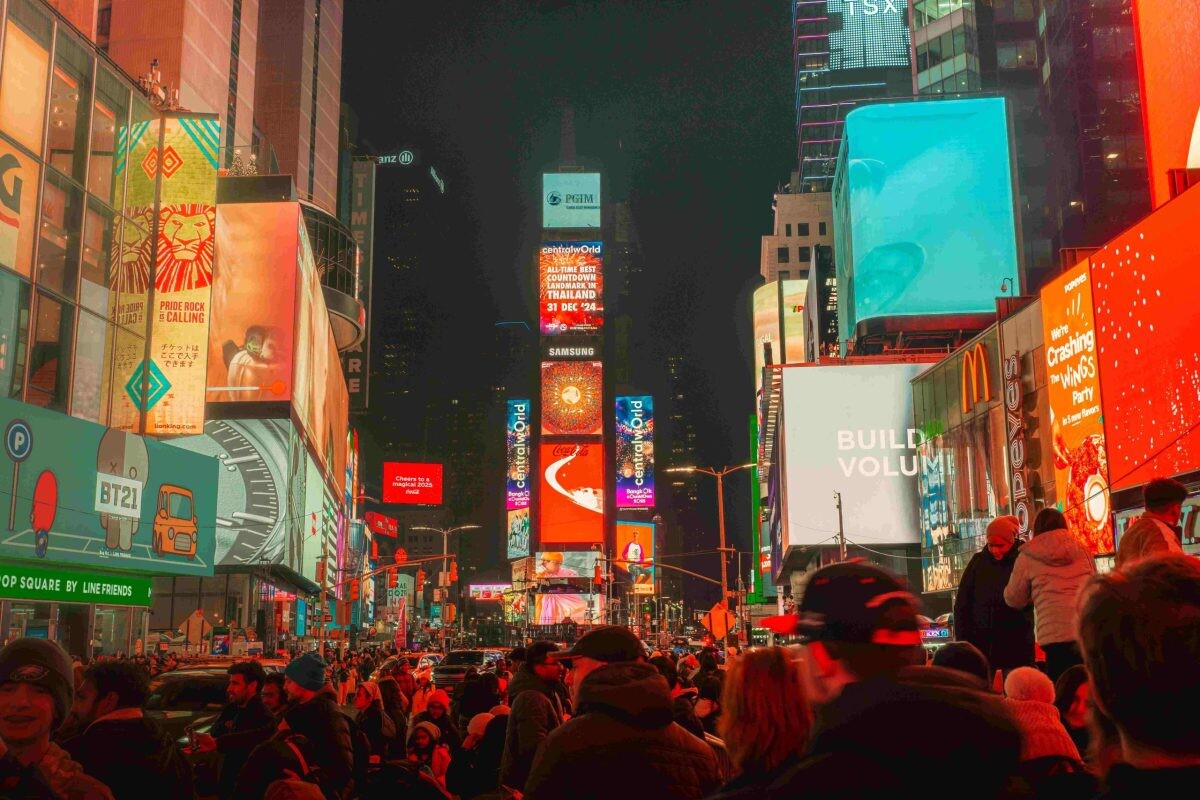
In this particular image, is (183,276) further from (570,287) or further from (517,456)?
(517,456)

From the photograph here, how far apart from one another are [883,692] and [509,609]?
185 m

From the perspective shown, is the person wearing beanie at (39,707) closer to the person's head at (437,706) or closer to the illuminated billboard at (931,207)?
the person's head at (437,706)

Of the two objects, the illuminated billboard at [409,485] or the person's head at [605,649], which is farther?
the illuminated billboard at [409,485]

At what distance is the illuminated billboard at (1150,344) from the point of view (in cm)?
3212

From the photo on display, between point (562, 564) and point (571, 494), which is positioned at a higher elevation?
point (571, 494)

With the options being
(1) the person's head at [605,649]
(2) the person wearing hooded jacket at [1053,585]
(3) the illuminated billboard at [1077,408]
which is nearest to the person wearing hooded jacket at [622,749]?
(1) the person's head at [605,649]

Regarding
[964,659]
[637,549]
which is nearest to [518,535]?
[637,549]

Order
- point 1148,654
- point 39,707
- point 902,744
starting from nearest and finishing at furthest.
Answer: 1. point 1148,654
2. point 902,744
3. point 39,707

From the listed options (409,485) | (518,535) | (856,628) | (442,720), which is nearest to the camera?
(856,628)

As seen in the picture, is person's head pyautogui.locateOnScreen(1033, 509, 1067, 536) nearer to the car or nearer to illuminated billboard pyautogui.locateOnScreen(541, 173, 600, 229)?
the car

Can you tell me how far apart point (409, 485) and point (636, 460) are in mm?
42244

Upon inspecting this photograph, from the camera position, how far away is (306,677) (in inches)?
323

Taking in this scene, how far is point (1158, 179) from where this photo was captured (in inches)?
1411

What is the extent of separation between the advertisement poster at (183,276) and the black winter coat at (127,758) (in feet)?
153
